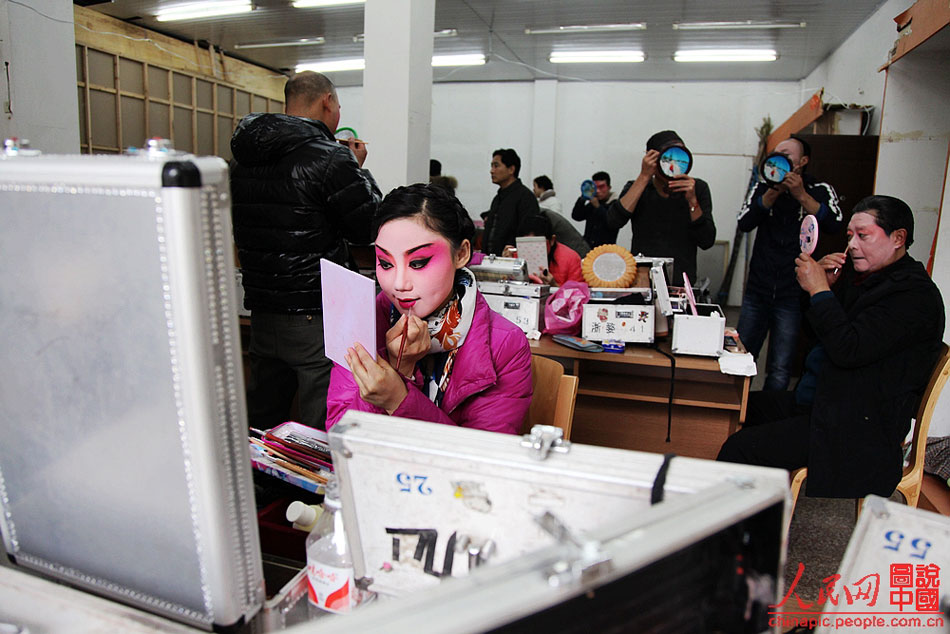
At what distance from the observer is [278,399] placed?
95.8 inches

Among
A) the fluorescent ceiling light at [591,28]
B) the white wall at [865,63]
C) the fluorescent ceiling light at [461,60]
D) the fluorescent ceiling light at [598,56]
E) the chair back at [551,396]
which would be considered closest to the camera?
the chair back at [551,396]

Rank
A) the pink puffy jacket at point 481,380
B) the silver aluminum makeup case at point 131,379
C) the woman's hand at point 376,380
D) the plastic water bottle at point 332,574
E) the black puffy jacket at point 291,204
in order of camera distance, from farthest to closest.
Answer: the black puffy jacket at point 291,204
the pink puffy jacket at point 481,380
the woman's hand at point 376,380
the plastic water bottle at point 332,574
the silver aluminum makeup case at point 131,379

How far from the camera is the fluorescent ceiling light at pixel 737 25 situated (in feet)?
20.0

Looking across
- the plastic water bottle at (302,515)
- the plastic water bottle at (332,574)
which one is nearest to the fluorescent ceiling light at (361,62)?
the plastic water bottle at (302,515)

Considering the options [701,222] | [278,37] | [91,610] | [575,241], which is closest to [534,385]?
[91,610]

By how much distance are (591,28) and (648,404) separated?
16.4 ft

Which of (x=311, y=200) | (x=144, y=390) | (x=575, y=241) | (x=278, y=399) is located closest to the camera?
(x=144, y=390)

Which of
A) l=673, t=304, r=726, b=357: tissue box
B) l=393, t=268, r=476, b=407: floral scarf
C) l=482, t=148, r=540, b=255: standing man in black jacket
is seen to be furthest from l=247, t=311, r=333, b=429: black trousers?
l=482, t=148, r=540, b=255: standing man in black jacket

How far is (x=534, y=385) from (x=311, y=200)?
1.01 meters

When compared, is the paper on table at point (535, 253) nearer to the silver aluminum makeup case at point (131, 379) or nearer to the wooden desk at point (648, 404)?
the wooden desk at point (648, 404)

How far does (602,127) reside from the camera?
900cm

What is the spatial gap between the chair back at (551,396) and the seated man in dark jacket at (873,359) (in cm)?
86

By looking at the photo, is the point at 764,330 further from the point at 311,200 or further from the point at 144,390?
the point at 144,390

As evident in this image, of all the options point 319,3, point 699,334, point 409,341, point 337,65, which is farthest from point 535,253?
point 337,65
